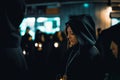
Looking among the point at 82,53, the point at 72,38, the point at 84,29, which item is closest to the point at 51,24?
the point at 72,38

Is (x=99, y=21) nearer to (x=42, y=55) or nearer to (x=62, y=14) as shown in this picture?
(x=62, y=14)

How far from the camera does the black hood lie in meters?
5.88

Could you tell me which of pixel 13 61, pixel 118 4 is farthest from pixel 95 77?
pixel 118 4

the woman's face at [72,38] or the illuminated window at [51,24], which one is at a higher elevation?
the woman's face at [72,38]

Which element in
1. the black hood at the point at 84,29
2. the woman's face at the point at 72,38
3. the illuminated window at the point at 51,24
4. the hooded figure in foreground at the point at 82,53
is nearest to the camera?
the hooded figure in foreground at the point at 82,53

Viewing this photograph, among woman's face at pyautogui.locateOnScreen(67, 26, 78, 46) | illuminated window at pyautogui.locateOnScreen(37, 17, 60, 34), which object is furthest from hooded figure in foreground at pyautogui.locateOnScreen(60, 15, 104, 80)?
illuminated window at pyautogui.locateOnScreen(37, 17, 60, 34)

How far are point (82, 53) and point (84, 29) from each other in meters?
0.39

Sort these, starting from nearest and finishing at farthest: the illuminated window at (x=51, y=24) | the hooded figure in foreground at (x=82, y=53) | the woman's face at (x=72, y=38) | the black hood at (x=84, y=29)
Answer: the hooded figure in foreground at (x=82, y=53) < the black hood at (x=84, y=29) < the woman's face at (x=72, y=38) < the illuminated window at (x=51, y=24)

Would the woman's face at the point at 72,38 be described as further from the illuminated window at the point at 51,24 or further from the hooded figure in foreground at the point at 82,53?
the illuminated window at the point at 51,24

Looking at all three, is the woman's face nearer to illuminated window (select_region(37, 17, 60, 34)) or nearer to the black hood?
the black hood

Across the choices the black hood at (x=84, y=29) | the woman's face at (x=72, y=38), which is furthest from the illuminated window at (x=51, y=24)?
the black hood at (x=84, y=29)

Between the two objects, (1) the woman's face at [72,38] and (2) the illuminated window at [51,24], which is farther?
(2) the illuminated window at [51,24]

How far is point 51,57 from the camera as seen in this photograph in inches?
623

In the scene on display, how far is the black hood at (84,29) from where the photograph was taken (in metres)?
5.88
